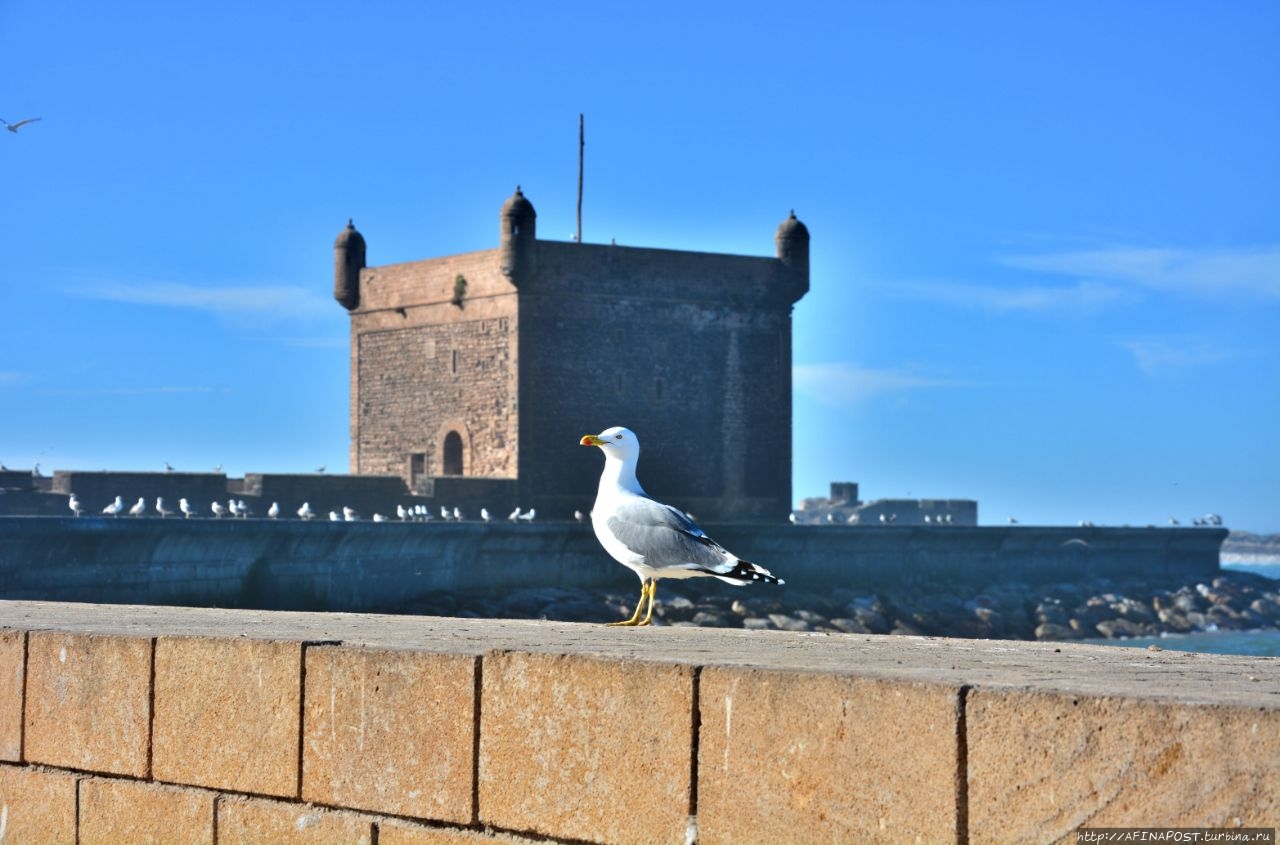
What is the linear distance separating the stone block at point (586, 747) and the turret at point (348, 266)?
37286 millimetres

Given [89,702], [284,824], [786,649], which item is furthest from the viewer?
[89,702]

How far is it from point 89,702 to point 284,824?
35.5 inches

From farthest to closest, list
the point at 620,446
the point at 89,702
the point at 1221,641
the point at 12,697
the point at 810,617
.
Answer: the point at 1221,641 → the point at 810,617 → the point at 620,446 → the point at 12,697 → the point at 89,702

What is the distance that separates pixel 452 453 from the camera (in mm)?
39750

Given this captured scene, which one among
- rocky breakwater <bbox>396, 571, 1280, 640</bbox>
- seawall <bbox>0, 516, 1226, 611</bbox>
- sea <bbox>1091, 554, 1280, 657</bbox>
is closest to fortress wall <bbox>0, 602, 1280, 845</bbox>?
seawall <bbox>0, 516, 1226, 611</bbox>

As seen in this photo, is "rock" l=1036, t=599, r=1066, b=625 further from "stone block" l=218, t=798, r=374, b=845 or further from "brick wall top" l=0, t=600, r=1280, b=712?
"stone block" l=218, t=798, r=374, b=845

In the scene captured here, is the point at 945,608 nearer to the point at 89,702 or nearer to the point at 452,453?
the point at 452,453

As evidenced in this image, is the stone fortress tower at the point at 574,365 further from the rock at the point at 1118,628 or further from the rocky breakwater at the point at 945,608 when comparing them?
the rock at the point at 1118,628

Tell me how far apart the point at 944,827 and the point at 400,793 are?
1.64m

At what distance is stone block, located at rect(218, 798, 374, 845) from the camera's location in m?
4.94

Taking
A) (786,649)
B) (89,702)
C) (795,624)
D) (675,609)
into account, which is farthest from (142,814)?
(795,624)

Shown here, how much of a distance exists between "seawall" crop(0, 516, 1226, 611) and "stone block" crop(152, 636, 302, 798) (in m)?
16.6

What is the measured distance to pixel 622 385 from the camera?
3822cm

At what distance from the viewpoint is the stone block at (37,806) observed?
5.57 metres
